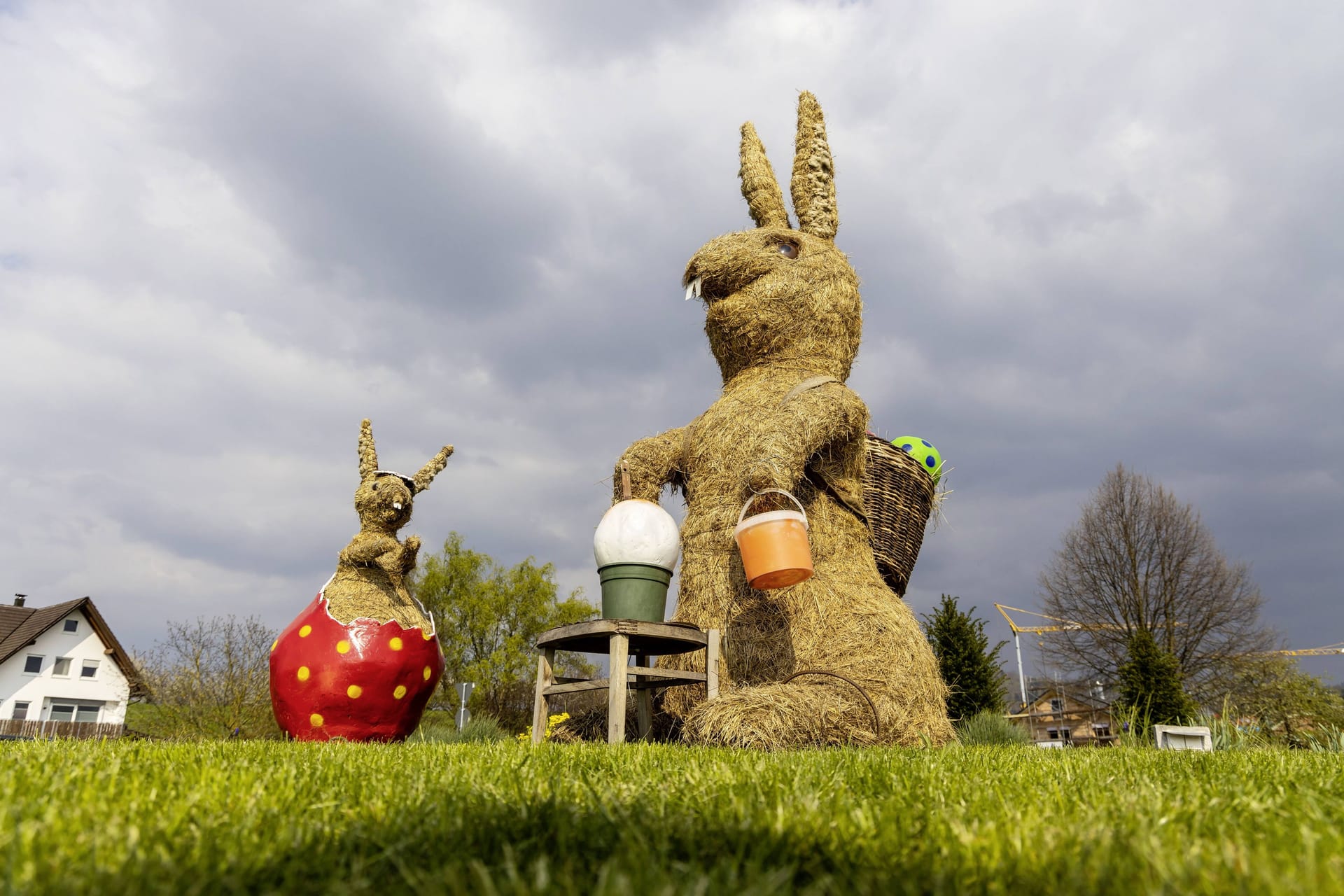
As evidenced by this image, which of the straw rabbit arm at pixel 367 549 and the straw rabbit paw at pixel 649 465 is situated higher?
the straw rabbit paw at pixel 649 465

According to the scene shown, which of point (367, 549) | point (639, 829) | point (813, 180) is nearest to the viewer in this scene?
point (639, 829)

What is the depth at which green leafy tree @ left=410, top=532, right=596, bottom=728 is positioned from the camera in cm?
2405

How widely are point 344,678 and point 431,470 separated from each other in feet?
5.08

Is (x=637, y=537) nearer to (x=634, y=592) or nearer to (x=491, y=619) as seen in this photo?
(x=634, y=592)

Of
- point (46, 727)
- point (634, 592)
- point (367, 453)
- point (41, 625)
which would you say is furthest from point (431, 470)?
point (41, 625)

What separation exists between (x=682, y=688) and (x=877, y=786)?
3150 millimetres

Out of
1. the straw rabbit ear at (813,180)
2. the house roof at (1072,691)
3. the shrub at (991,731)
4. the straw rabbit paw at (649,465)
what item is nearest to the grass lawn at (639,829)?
the straw rabbit paw at (649,465)

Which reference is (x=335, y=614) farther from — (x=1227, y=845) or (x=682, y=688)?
(x=1227, y=845)

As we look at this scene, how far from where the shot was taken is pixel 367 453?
5.71 metres

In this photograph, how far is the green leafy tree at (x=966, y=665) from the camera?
11.0 metres

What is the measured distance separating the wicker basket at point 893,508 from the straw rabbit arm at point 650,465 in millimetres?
1552

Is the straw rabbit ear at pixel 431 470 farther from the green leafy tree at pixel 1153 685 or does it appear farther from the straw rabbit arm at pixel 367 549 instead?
the green leafy tree at pixel 1153 685

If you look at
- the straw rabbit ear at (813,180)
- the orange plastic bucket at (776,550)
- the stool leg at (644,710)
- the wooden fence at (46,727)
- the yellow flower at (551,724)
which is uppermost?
the straw rabbit ear at (813,180)

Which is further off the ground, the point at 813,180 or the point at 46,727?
the point at 813,180
